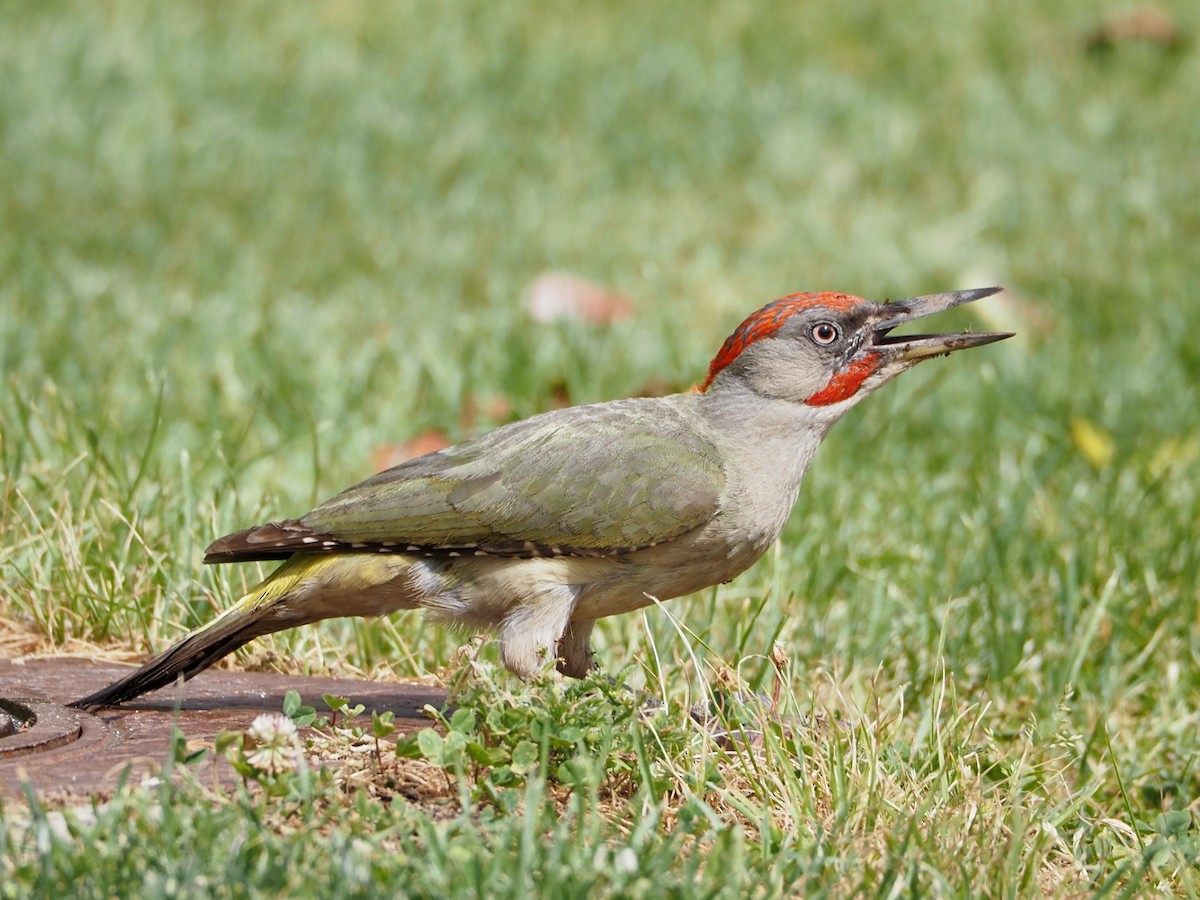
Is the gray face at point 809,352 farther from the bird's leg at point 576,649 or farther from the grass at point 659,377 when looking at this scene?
the bird's leg at point 576,649

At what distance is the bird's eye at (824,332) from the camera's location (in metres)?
4.34

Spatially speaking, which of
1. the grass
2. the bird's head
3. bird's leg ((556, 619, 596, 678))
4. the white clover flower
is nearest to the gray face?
the bird's head

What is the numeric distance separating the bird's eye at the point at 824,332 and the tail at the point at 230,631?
142 cm

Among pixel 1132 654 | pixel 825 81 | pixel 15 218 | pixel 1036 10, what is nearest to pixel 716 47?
pixel 825 81

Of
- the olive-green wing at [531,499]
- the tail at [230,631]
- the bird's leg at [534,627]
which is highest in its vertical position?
the olive-green wing at [531,499]

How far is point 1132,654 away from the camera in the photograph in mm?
4953

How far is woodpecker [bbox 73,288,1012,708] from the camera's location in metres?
3.97

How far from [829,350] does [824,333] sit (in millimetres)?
46

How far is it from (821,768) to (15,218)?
5871 millimetres

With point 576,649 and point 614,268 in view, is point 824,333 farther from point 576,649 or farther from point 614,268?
point 614,268

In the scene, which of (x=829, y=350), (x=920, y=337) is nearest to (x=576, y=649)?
(x=829, y=350)

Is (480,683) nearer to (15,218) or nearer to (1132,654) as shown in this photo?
(1132,654)

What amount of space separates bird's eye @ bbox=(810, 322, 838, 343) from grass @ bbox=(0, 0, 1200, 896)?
783 millimetres

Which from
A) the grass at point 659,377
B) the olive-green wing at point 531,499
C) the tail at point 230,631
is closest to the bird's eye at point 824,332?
the olive-green wing at point 531,499
